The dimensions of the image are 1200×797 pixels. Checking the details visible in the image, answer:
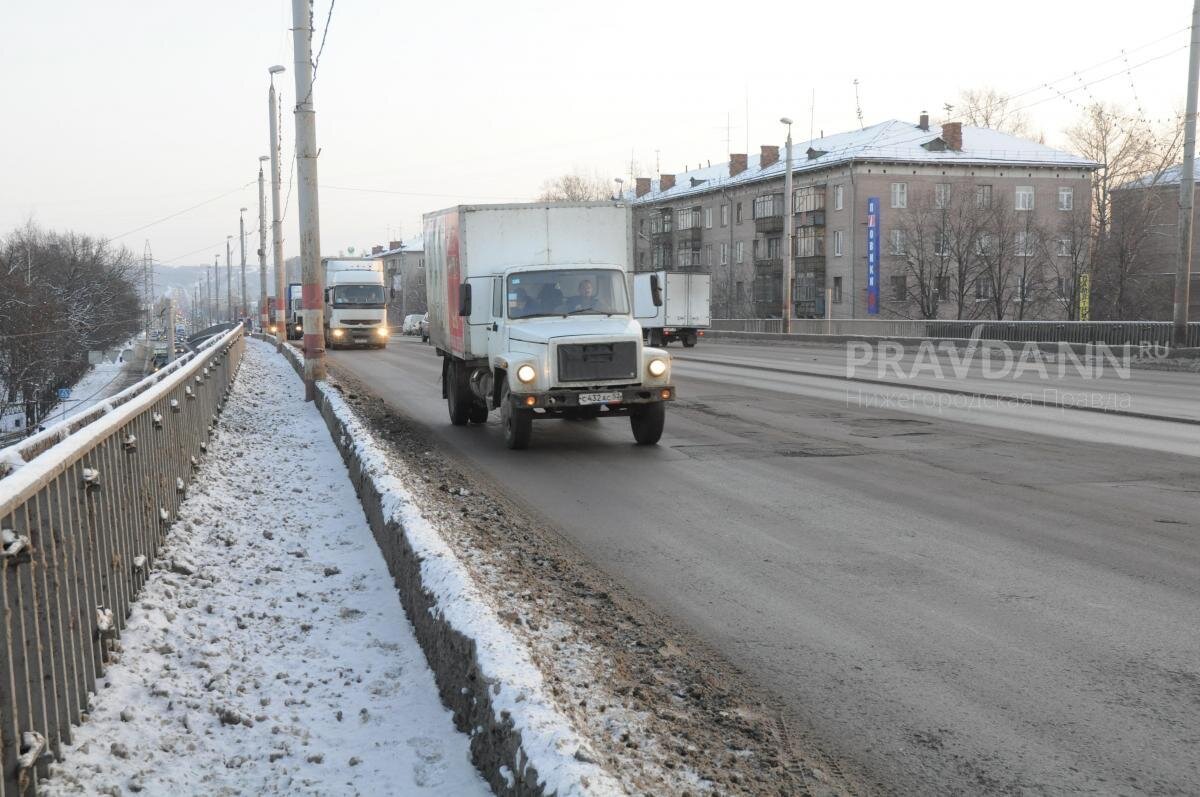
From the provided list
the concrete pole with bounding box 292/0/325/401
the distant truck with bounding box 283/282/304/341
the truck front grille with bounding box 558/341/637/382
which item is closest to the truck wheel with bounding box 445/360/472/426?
the truck front grille with bounding box 558/341/637/382

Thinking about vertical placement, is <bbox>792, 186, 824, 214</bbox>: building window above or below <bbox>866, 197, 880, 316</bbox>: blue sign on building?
above

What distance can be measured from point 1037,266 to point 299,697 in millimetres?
61852

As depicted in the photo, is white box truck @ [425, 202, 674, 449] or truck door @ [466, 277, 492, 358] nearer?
white box truck @ [425, 202, 674, 449]

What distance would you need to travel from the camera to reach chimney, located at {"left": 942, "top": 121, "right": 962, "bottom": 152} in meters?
67.2

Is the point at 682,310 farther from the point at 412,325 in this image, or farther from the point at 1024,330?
the point at 412,325

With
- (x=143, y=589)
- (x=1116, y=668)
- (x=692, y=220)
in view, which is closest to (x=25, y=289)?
(x=692, y=220)

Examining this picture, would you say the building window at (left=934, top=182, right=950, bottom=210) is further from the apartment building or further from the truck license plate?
the truck license plate

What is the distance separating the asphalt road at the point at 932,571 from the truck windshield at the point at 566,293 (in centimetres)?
169

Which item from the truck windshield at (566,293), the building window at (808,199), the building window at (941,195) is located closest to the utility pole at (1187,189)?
the truck windshield at (566,293)

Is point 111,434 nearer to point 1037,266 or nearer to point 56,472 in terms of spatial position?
point 56,472

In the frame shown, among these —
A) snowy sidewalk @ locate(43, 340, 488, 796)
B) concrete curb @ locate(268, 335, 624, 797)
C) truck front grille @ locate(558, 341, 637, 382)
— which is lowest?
snowy sidewalk @ locate(43, 340, 488, 796)

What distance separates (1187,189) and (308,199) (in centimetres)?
2094

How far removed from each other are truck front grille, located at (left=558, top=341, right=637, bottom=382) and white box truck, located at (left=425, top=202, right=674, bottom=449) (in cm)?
1

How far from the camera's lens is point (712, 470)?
11305 mm
